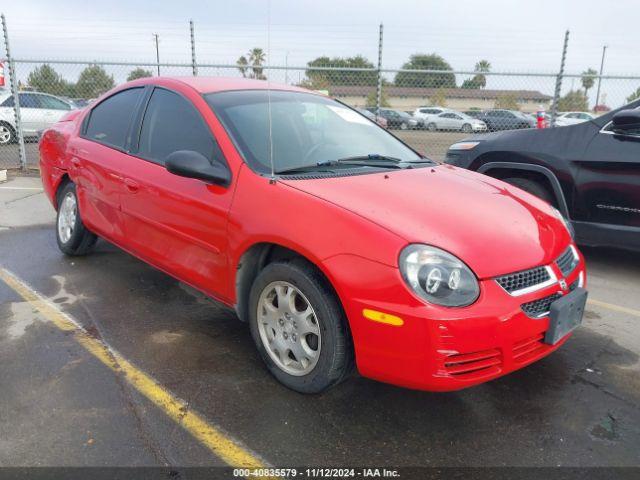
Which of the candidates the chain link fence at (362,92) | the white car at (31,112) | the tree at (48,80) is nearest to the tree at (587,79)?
the chain link fence at (362,92)

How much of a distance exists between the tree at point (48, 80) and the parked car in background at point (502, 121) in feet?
32.3

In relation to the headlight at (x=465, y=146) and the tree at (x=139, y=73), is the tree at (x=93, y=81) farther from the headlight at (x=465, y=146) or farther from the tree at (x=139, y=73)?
the headlight at (x=465, y=146)

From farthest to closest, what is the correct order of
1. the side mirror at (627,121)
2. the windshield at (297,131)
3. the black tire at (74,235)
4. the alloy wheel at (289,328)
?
1. the black tire at (74,235)
2. the side mirror at (627,121)
3. the windshield at (297,131)
4. the alloy wheel at (289,328)

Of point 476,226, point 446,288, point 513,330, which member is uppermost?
point 476,226

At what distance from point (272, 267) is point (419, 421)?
41.4 inches

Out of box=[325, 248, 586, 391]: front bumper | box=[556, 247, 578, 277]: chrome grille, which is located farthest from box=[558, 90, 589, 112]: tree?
box=[325, 248, 586, 391]: front bumper

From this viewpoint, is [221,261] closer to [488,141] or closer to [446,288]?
[446,288]

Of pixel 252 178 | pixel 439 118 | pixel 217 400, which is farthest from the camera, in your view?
pixel 439 118

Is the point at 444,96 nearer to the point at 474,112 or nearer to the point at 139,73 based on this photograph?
the point at 474,112

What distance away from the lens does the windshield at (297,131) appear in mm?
3102

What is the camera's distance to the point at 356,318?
2348mm

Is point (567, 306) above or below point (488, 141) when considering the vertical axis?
below

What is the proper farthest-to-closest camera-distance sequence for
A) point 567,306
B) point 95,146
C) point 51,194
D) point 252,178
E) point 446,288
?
point 51,194 → point 95,146 → point 252,178 → point 567,306 → point 446,288

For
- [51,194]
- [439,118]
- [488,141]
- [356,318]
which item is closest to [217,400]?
[356,318]
